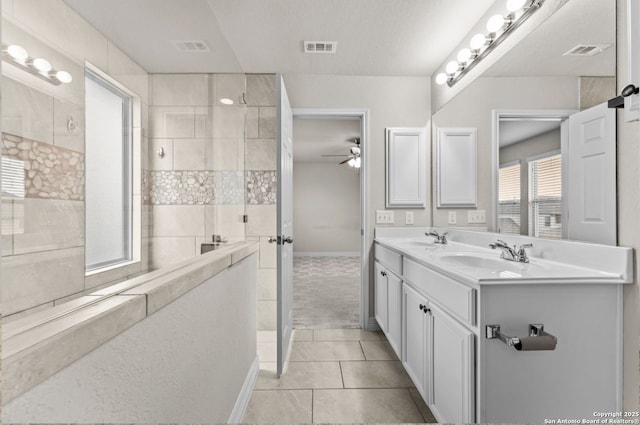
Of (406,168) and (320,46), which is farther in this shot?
(406,168)

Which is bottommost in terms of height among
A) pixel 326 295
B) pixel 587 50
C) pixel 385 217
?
pixel 326 295

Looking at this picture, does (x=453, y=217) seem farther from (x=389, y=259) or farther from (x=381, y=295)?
(x=381, y=295)

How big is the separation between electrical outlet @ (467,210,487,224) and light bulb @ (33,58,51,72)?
202 cm

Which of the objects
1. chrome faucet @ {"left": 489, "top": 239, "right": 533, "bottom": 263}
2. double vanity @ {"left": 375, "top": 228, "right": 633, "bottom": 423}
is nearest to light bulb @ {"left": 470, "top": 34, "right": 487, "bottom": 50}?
chrome faucet @ {"left": 489, "top": 239, "right": 533, "bottom": 263}

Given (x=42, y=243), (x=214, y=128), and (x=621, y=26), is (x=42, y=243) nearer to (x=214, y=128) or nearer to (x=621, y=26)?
(x=214, y=128)

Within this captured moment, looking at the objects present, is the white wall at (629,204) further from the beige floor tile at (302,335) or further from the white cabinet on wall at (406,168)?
the beige floor tile at (302,335)

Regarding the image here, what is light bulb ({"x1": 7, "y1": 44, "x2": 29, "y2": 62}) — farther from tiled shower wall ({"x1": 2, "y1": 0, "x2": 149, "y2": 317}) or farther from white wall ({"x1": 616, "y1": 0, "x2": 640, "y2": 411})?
white wall ({"x1": 616, "y1": 0, "x2": 640, "y2": 411})

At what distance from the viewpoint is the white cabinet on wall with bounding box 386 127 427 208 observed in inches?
101

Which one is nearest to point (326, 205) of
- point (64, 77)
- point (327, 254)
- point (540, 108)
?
point (327, 254)

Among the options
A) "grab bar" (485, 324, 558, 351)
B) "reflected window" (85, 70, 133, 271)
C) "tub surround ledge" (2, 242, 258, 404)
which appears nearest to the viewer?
"tub surround ledge" (2, 242, 258, 404)

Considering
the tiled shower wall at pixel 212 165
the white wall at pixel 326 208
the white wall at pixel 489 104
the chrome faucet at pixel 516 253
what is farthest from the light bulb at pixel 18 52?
the white wall at pixel 326 208

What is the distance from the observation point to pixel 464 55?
1.98 m

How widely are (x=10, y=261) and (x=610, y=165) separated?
1568 mm

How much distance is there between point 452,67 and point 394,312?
183 centimetres
